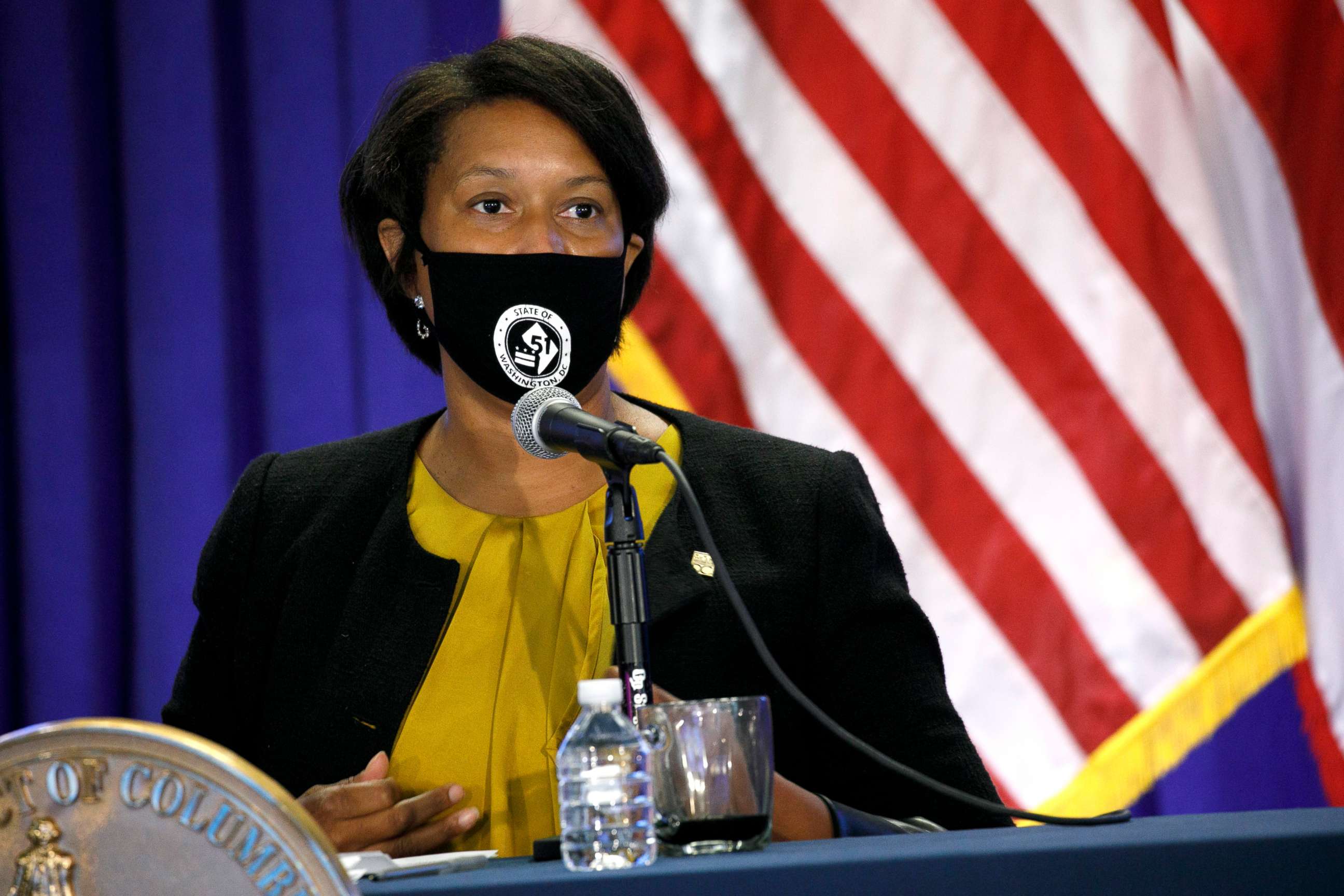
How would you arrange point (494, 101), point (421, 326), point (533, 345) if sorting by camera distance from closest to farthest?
point (533, 345)
point (494, 101)
point (421, 326)

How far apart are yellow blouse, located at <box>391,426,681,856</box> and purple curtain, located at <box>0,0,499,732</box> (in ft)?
3.34

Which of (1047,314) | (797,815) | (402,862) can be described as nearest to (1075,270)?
(1047,314)

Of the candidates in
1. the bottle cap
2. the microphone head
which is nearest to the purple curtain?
the microphone head

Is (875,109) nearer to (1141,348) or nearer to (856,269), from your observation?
(856,269)

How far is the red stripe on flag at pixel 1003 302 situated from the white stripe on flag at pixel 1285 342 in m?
0.20

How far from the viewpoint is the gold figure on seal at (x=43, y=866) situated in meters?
0.79

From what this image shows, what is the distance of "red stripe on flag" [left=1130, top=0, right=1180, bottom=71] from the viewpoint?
2.75 meters

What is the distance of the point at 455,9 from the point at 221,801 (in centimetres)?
234

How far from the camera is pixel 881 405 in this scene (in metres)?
2.80

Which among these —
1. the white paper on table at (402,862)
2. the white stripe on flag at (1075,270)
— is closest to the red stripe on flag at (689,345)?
the white stripe on flag at (1075,270)

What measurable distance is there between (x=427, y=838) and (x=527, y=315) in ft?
2.10

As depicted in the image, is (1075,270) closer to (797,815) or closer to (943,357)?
(943,357)

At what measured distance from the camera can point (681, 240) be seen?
2824 mm

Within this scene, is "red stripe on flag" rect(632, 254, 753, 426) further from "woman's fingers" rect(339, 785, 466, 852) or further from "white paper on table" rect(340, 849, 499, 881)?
"white paper on table" rect(340, 849, 499, 881)
